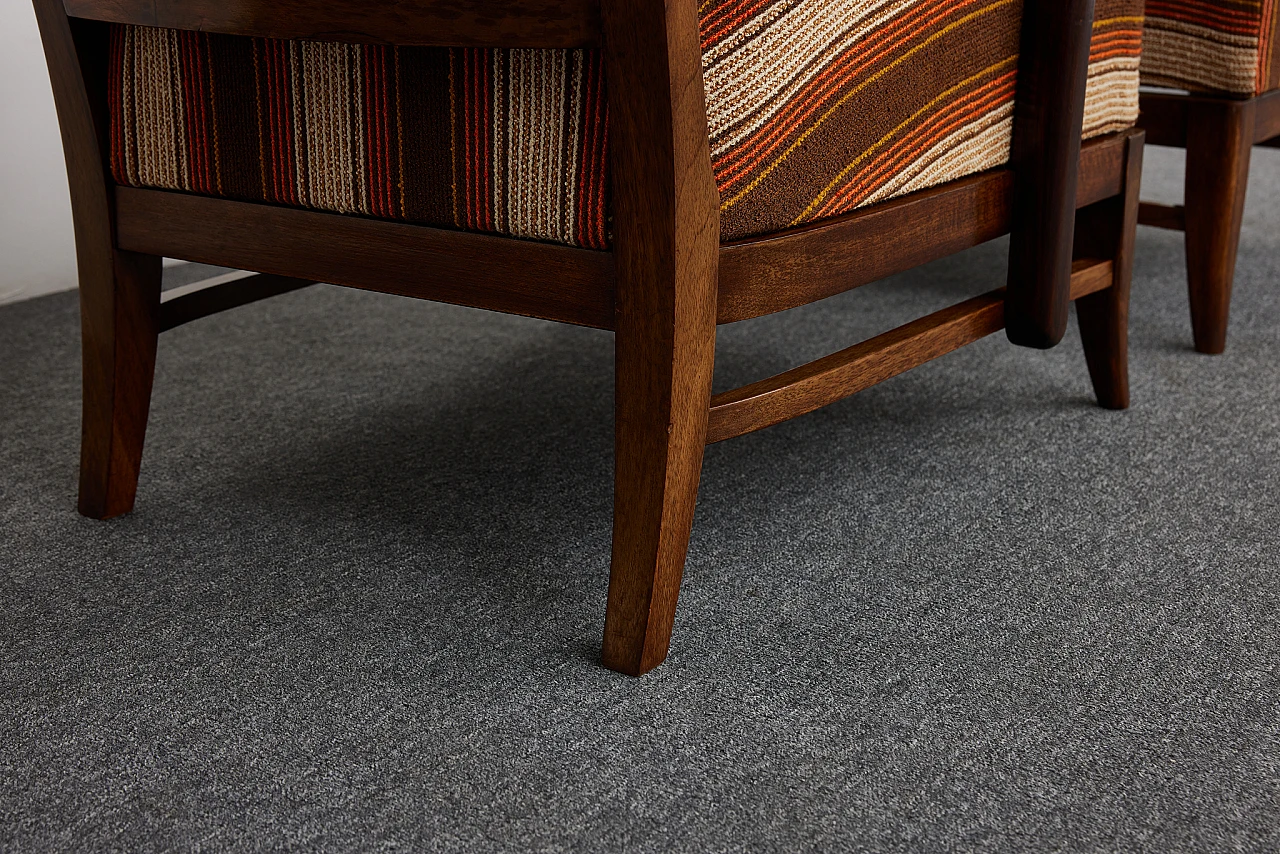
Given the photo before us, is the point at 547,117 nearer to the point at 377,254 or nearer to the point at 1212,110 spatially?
the point at 377,254

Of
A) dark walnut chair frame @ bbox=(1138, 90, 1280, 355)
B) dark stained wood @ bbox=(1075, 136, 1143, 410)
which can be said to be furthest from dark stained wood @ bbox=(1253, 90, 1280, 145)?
dark stained wood @ bbox=(1075, 136, 1143, 410)

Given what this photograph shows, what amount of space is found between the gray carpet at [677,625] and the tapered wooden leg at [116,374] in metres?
0.04

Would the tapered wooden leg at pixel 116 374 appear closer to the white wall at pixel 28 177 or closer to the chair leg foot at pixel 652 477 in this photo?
the chair leg foot at pixel 652 477

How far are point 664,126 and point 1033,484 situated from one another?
0.53m

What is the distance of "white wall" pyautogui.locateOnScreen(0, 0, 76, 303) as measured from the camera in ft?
5.75

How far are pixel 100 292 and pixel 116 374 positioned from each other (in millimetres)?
65

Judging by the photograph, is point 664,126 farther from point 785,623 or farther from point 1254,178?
point 1254,178

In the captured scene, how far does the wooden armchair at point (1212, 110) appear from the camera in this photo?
1.17 m

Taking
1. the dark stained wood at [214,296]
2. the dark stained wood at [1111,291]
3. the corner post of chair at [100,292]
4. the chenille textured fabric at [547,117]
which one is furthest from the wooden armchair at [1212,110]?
the corner post of chair at [100,292]

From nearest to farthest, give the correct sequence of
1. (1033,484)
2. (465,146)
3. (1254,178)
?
1. (465,146)
2. (1033,484)
3. (1254,178)

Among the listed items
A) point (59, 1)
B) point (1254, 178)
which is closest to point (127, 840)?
point (59, 1)

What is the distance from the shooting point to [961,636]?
770 mm

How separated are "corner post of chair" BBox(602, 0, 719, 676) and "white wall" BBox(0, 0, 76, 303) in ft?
4.53

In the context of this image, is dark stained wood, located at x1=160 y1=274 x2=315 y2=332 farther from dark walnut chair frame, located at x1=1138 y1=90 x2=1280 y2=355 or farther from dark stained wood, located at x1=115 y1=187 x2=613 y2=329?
dark walnut chair frame, located at x1=1138 y1=90 x2=1280 y2=355
